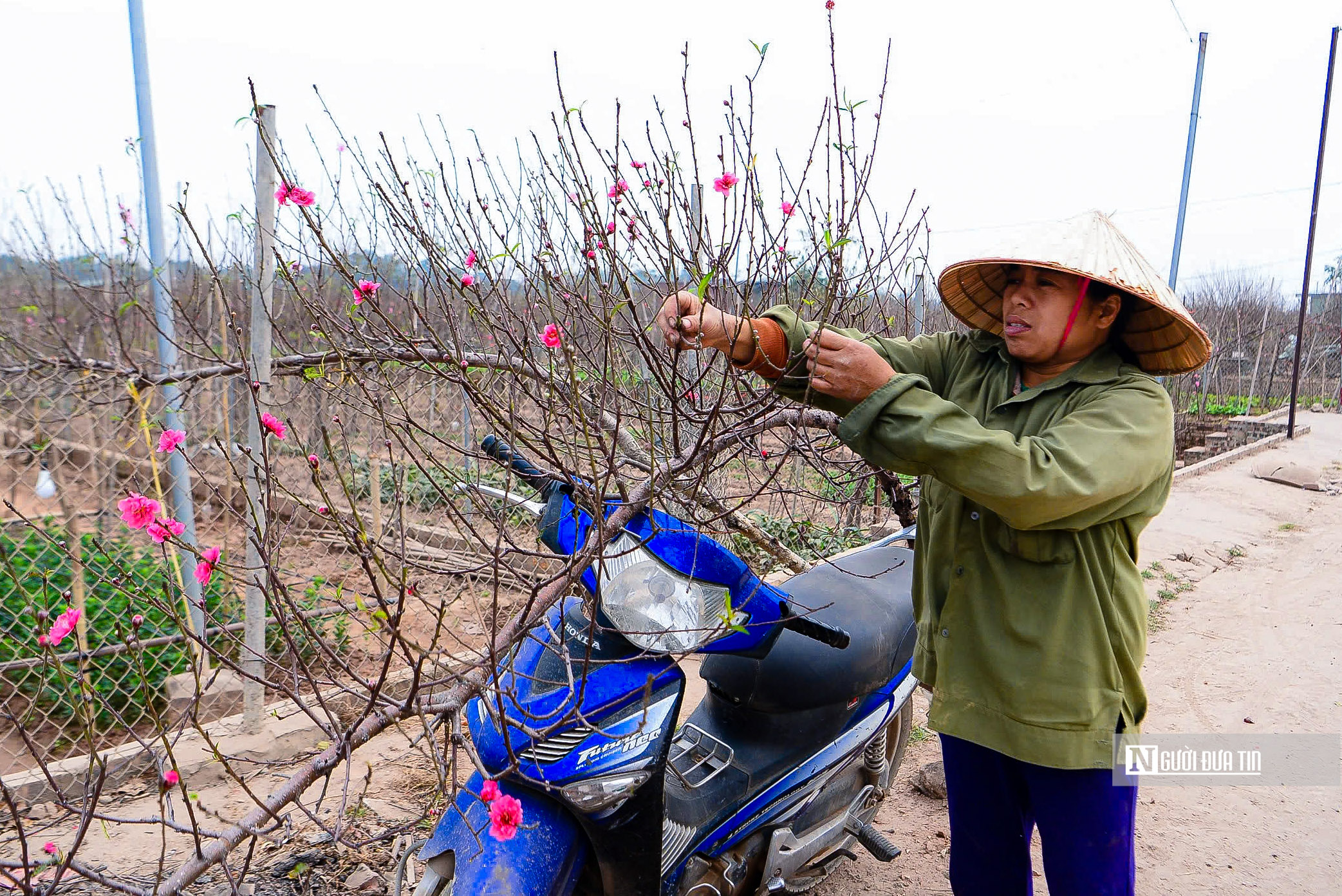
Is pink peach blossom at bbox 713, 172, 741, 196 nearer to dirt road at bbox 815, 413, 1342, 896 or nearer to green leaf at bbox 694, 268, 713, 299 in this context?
green leaf at bbox 694, 268, 713, 299

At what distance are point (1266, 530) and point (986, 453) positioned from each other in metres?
8.29

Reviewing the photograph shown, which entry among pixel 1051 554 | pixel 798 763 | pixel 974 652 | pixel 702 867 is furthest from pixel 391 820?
pixel 1051 554

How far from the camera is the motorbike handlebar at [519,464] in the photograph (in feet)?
6.61

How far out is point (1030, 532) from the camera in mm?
1677

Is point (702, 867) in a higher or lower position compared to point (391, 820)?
higher

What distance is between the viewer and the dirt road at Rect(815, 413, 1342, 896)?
9.62 ft

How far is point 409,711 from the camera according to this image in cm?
123

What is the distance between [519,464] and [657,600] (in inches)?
22.3

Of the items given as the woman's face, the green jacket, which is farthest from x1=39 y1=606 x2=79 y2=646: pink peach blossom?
the woman's face

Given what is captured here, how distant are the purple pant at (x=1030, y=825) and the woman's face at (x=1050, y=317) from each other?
2.89 feet

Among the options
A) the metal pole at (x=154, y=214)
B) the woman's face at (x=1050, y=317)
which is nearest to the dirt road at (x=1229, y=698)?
the woman's face at (x=1050, y=317)

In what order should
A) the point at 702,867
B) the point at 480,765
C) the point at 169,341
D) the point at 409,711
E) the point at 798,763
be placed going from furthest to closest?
the point at 169,341
the point at 798,763
the point at 702,867
the point at 480,765
the point at 409,711

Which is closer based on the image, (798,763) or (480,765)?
(480,765)

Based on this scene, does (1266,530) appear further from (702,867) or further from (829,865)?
(702,867)
